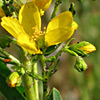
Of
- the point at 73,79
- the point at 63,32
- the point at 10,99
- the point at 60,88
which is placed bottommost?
A: the point at 60,88

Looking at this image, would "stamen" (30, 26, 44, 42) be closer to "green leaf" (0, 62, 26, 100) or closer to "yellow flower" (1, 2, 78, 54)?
"yellow flower" (1, 2, 78, 54)

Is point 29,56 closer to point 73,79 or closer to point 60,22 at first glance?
point 60,22

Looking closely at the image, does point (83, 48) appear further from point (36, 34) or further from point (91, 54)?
point (91, 54)

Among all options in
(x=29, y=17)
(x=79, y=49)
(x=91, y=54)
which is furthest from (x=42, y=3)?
(x=91, y=54)

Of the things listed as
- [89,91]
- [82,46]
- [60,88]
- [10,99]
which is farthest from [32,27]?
[60,88]

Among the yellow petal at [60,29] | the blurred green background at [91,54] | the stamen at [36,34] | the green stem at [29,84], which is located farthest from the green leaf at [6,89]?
the blurred green background at [91,54]

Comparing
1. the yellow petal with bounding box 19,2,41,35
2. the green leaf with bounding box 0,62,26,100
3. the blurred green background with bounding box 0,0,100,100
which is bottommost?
the blurred green background with bounding box 0,0,100,100

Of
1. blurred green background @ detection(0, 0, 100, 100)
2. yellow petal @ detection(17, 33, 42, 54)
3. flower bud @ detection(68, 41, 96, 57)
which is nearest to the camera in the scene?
yellow petal @ detection(17, 33, 42, 54)

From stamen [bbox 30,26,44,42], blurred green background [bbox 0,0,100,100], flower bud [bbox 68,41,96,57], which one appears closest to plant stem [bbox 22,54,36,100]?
stamen [bbox 30,26,44,42]
